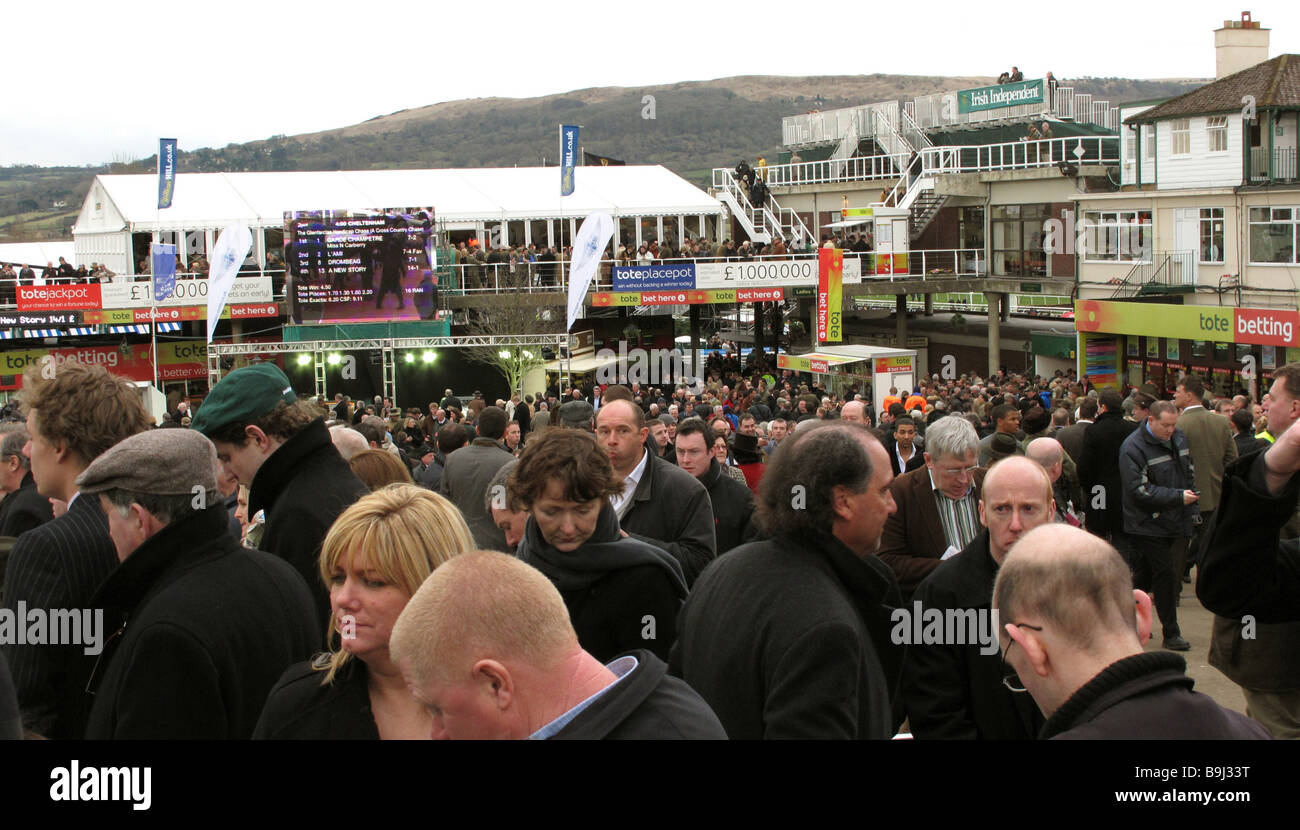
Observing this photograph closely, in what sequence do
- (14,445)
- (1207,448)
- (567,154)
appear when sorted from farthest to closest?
(567,154) → (1207,448) → (14,445)

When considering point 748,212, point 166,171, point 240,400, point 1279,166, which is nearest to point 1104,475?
point 240,400

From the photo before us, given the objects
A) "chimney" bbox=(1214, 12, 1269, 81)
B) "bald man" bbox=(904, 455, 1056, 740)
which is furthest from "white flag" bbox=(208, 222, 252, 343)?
"chimney" bbox=(1214, 12, 1269, 81)

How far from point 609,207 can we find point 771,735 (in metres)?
40.4

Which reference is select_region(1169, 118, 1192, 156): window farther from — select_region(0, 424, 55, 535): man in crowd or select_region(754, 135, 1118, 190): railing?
select_region(0, 424, 55, 535): man in crowd

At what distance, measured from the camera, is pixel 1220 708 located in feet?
7.75

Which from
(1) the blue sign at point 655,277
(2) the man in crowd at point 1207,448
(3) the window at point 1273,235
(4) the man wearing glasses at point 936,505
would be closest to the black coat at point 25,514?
(4) the man wearing glasses at point 936,505

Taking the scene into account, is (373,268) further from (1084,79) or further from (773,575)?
(1084,79)

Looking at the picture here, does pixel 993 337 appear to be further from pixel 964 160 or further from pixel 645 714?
pixel 645 714

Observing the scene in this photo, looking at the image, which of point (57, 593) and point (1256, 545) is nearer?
point (57, 593)

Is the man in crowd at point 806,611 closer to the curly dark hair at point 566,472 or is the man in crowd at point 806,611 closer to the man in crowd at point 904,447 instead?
the curly dark hair at point 566,472

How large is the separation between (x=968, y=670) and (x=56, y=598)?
278cm

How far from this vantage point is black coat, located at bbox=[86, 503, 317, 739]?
3076 mm

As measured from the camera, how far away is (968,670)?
3934mm
